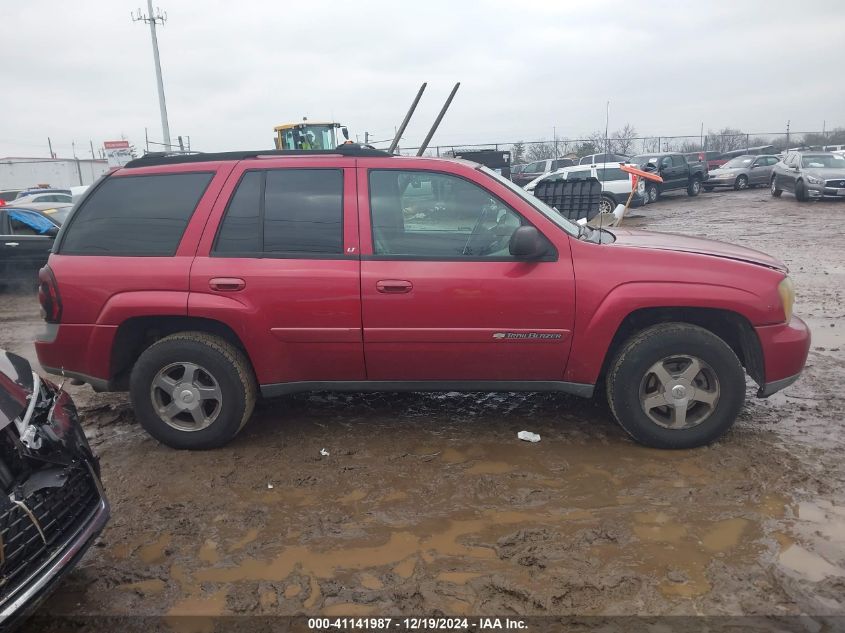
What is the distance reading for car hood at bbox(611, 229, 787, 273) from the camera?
3.94 m

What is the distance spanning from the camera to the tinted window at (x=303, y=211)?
392 cm

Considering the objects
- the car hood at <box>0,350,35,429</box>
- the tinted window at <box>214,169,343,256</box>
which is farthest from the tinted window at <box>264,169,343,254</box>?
the car hood at <box>0,350,35,429</box>

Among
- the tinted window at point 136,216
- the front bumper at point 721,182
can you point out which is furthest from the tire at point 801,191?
the tinted window at point 136,216

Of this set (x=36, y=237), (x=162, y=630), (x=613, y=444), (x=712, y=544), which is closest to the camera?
(x=162, y=630)

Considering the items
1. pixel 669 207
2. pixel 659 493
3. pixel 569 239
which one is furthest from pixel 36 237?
pixel 669 207

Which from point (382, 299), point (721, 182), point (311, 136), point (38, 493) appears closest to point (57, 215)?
point (382, 299)

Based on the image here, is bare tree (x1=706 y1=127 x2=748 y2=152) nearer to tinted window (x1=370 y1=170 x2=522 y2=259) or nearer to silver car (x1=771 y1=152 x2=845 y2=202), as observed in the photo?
silver car (x1=771 y1=152 x2=845 y2=202)

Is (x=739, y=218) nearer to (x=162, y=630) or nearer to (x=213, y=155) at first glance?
(x=213, y=155)

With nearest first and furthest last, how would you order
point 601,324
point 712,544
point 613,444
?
point 712,544 → point 601,324 → point 613,444

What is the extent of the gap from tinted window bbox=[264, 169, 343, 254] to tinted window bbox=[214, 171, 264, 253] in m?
0.06

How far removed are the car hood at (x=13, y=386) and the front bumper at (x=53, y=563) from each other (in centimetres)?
38

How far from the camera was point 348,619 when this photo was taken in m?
2.58

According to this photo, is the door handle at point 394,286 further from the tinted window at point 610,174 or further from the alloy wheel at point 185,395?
the tinted window at point 610,174

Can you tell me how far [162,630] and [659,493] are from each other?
2503mm
